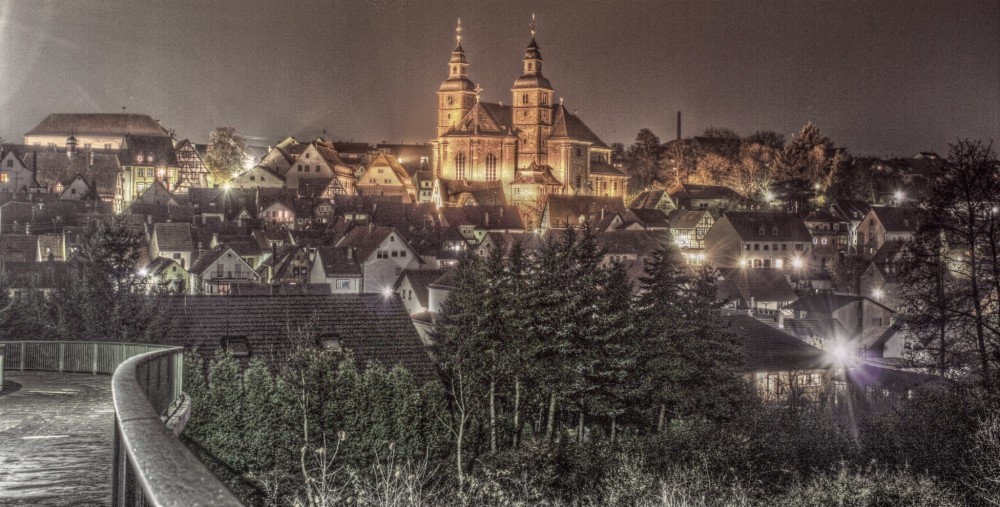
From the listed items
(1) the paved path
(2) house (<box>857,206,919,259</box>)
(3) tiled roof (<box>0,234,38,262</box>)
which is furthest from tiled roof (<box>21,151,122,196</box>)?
(1) the paved path

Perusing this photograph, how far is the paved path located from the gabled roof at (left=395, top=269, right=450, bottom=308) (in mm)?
50120

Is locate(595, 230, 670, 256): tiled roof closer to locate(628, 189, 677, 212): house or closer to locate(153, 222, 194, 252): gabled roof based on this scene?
locate(628, 189, 677, 212): house

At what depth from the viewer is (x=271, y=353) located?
2680 cm

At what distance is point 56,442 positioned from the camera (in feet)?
31.2

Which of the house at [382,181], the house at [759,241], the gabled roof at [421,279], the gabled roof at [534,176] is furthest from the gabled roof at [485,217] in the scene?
the gabled roof at [421,279]

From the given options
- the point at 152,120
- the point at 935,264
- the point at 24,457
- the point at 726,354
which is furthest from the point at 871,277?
the point at 152,120

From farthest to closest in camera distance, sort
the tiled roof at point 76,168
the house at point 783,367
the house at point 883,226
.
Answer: the tiled roof at point 76,168 → the house at point 883,226 → the house at point 783,367

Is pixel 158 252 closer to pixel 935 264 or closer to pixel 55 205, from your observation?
pixel 55 205

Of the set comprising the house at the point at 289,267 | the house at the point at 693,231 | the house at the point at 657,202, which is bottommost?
the house at the point at 289,267

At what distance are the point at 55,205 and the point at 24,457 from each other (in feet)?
304

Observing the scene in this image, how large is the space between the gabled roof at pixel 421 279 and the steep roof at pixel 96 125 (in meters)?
82.0

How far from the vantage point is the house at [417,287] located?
6525 centimetres

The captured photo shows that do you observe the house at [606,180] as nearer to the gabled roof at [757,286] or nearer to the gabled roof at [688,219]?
the gabled roof at [688,219]

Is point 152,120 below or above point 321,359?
above
